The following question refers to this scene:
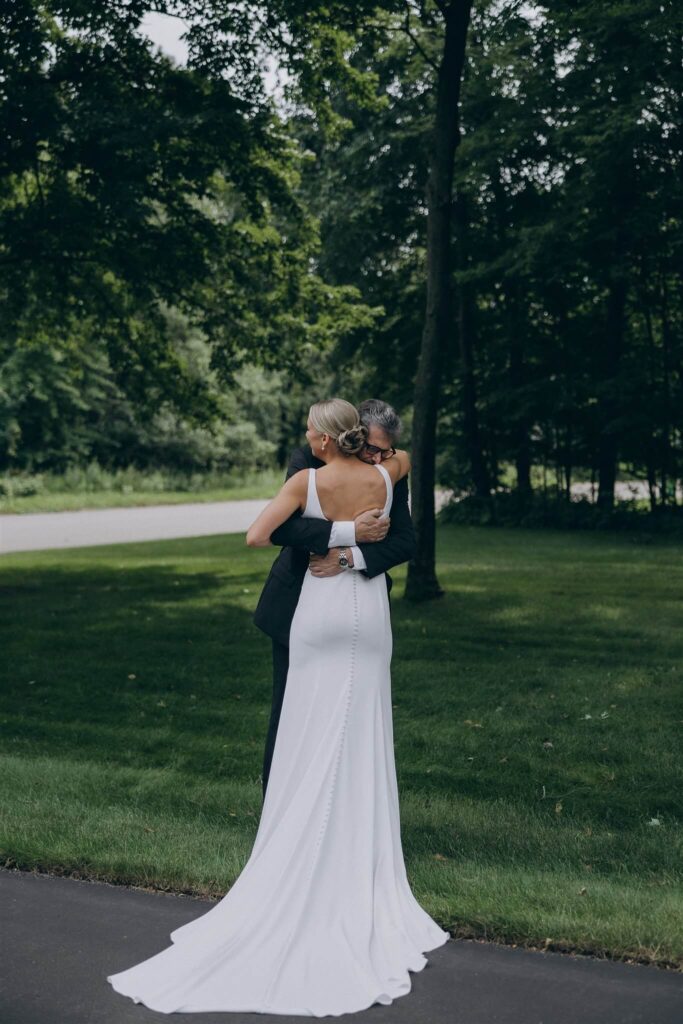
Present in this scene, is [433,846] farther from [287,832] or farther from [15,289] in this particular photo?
[15,289]

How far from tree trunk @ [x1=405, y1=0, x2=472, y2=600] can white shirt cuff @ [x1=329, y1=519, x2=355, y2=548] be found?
874 centimetres

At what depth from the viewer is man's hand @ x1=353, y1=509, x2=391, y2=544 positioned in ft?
15.4

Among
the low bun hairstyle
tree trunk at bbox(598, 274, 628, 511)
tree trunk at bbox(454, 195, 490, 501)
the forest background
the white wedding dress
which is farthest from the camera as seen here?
tree trunk at bbox(454, 195, 490, 501)

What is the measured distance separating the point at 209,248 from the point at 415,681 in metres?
8.30

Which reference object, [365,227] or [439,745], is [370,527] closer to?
[439,745]

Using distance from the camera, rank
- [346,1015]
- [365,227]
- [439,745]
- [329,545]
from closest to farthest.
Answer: [346,1015] → [329,545] → [439,745] → [365,227]

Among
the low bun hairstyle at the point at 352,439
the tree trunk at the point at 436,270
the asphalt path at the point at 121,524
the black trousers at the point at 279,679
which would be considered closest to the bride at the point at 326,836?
the low bun hairstyle at the point at 352,439

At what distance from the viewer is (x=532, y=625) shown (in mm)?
12672

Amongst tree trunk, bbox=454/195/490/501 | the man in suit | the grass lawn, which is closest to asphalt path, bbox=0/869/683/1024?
the grass lawn

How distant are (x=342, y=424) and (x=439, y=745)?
416cm

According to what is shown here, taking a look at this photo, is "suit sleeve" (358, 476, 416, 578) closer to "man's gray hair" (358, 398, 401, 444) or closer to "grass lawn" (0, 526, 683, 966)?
"man's gray hair" (358, 398, 401, 444)

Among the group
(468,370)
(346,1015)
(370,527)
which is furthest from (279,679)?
(468,370)

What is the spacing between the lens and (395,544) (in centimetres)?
482

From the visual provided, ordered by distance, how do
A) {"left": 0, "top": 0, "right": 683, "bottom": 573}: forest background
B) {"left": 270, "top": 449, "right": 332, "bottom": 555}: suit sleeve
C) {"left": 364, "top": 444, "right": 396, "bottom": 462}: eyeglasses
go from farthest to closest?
{"left": 0, "top": 0, "right": 683, "bottom": 573}: forest background → {"left": 364, "top": 444, "right": 396, "bottom": 462}: eyeglasses → {"left": 270, "top": 449, "right": 332, "bottom": 555}: suit sleeve
